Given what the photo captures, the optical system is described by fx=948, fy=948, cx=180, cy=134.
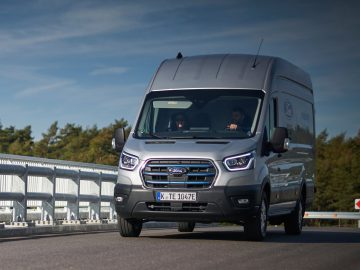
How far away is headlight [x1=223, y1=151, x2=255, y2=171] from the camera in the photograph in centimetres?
1327

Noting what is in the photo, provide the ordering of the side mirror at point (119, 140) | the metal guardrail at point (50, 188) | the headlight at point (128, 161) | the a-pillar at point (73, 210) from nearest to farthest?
the headlight at point (128, 161), the side mirror at point (119, 140), the metal guardrail at point (50, 188), the a-pillar at point (73, 210)

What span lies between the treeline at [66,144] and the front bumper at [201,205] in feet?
324

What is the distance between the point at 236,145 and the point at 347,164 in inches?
4325

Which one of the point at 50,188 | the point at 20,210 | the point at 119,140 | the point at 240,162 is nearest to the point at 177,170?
the point at 240,162

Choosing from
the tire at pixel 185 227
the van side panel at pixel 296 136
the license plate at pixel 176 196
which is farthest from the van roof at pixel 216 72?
the tire at pixel 185 227

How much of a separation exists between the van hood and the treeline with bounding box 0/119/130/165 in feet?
324

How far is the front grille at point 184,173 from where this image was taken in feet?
43.5

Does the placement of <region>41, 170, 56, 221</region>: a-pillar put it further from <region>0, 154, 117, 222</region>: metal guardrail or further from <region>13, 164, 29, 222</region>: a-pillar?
<region>13, 164, 29, 222</region>: a-pillar

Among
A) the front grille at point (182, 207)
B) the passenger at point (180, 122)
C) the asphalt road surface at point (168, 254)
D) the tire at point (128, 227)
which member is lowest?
the asphalt road surface at point (168, 254)

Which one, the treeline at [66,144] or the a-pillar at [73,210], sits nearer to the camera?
the a-pillar at [73,210]

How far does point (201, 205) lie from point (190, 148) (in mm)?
815

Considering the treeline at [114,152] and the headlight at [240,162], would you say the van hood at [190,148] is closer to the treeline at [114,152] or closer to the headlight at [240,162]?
the headlight at [240,162]

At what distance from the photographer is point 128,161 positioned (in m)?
13.6

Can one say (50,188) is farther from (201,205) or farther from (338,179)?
(338,179)
